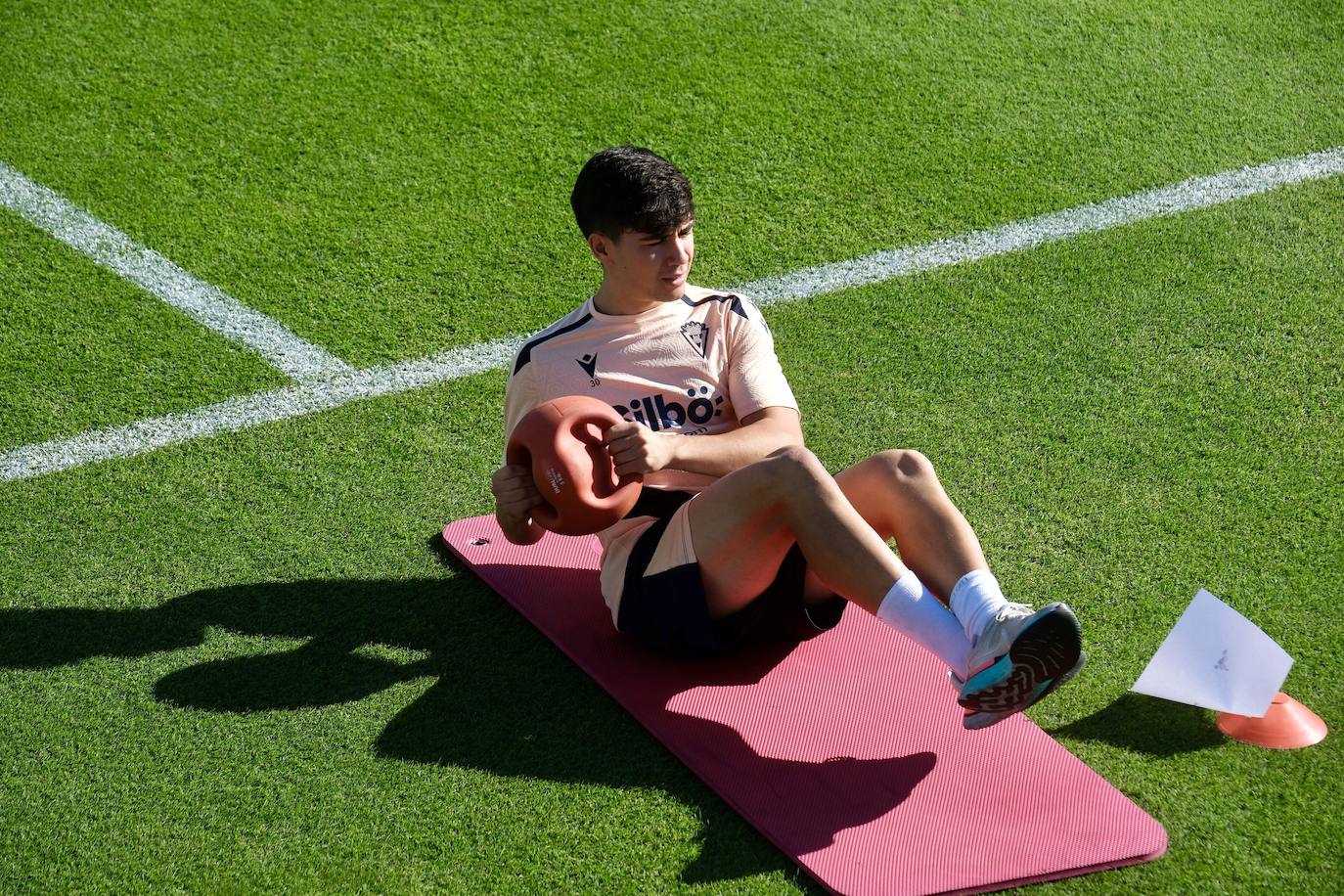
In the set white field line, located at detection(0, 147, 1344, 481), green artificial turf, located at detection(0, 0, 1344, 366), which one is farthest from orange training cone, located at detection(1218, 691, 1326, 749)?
green artificial turf, located at detection(0, 0, 1344, 366)

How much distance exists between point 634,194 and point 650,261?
0.63 feet

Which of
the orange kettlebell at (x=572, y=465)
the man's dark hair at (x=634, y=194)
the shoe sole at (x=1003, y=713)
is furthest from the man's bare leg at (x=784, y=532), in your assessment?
the man's dark hair at (x=634, y=194)

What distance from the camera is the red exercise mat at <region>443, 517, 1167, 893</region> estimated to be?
10.7ft

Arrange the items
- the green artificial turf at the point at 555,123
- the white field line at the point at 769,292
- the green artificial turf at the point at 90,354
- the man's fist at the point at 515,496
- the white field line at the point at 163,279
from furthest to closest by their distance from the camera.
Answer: the green artificial turf at the point at 555,123, the white field line at the point at 163,279, the green artificial turf at the point at 90,354, the white field line at the point at 769,292, the man's fist at the point at 515,496

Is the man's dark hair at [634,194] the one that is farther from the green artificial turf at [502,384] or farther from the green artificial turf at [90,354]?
the green artificial turf at [90,354]

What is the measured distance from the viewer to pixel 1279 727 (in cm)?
358

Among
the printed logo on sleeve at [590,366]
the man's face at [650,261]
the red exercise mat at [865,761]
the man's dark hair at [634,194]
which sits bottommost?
the red exercise mat at [865,761]

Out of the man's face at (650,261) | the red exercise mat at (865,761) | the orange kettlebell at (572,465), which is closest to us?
the red exercise mat at (865,761)

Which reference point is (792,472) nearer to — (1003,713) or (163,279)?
(1003,713)

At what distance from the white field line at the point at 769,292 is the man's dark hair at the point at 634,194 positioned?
5.18ft

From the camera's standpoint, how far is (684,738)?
358cm

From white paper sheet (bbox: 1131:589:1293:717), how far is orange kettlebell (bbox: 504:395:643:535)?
142 centimetres

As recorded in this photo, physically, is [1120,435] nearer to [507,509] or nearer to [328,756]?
[507,509]

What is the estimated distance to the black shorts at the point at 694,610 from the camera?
143 inches
